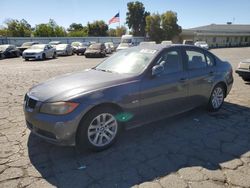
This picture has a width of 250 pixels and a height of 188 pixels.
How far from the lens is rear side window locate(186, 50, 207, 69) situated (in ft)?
16.3

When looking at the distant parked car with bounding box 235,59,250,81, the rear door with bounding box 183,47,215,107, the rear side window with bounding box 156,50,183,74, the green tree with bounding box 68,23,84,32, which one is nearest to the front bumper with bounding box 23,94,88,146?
the rear side window with bounding box 156,50,183,74

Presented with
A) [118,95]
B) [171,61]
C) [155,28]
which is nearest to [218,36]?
[155,28]

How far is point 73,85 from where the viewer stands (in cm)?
376

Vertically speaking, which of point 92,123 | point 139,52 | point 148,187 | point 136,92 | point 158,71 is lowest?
point 148,187

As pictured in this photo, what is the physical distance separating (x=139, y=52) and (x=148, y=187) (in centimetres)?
273

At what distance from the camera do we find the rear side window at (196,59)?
16.3 ft

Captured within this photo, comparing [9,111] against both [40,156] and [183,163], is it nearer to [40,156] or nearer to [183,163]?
[40,156]

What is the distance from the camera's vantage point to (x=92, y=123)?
3607 mm

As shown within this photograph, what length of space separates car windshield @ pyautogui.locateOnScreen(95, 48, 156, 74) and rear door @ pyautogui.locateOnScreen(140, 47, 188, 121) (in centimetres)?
22

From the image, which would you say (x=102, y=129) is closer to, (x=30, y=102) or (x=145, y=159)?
(x=145, y=159)

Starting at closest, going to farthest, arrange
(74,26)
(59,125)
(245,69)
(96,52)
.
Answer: (59,125), (245,69), (96,52), (74,26)

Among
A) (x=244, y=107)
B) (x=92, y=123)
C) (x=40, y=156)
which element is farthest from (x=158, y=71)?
(x=244, y=107)

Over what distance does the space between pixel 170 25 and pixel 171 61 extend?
52447 mm

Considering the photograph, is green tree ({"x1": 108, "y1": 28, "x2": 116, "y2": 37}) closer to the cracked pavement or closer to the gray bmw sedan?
the gray bmw sedan
